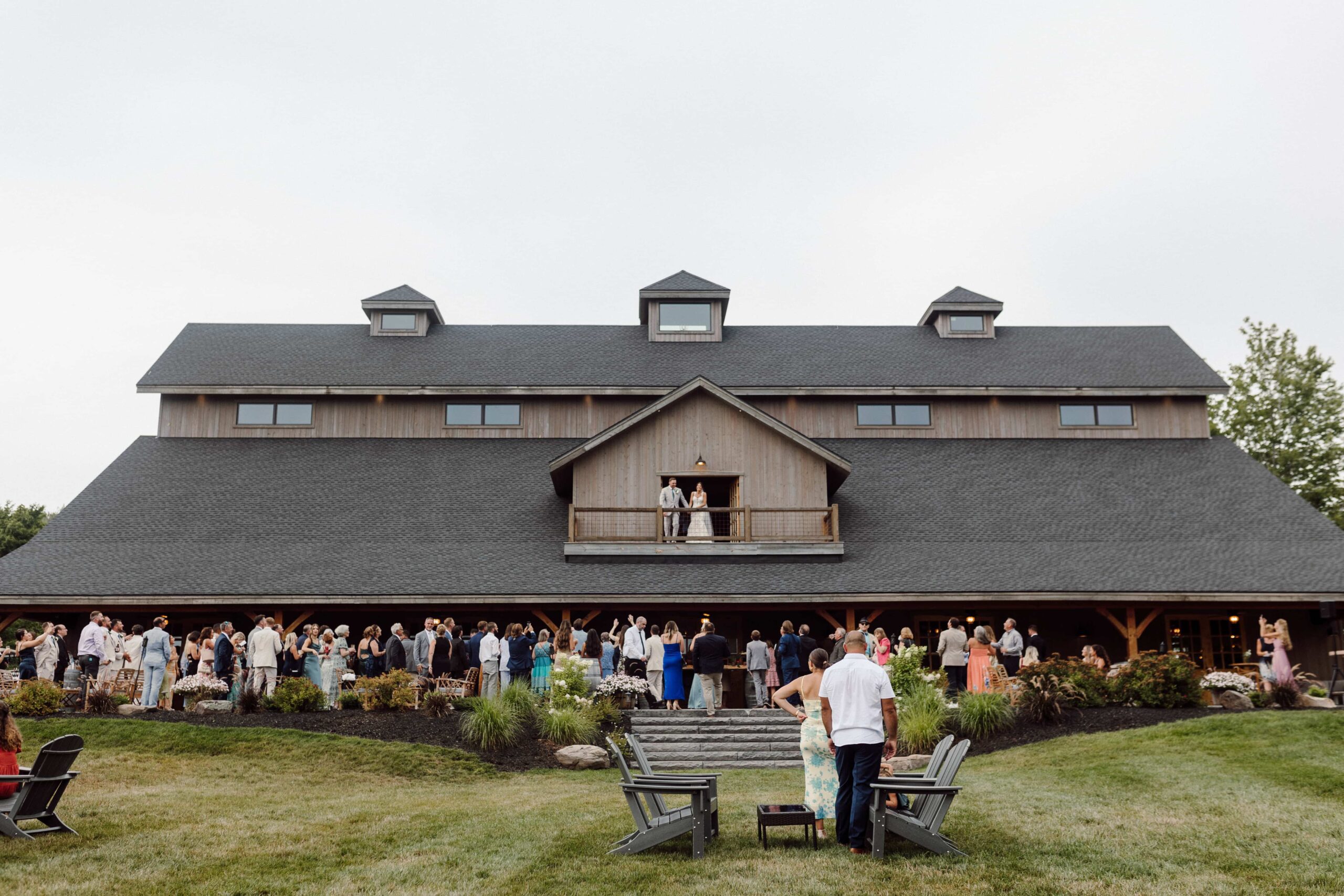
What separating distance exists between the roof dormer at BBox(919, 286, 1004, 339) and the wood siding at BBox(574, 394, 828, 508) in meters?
9.12

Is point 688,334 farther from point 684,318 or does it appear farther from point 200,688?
point 200,688

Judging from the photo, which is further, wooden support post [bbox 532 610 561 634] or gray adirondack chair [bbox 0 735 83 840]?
wooden support post [bbox 532 610 561 634]

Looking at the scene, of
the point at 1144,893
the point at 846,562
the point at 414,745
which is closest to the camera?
the point at 1144,893

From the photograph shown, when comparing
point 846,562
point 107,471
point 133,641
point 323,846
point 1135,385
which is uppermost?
point 1135,385

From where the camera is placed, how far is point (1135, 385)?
27016 millimetres

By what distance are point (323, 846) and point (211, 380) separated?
65.0ft

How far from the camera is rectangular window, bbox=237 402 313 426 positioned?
1075 inches

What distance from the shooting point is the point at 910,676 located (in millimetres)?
17203

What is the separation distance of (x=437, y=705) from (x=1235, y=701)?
39.3 feet

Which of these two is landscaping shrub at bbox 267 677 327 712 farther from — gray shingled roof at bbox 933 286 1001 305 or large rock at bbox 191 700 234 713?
gray shingled roof at bbox 933 286 1001 305

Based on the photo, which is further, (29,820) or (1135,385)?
(1135,385)

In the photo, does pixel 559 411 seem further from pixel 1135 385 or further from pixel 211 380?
pixel 1135 385

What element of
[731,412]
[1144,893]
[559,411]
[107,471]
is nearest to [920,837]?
[1144,893]

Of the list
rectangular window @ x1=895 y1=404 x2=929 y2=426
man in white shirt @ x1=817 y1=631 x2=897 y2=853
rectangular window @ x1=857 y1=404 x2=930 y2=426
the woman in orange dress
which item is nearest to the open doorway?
rectangular window @ x1=857 y1=404 x2=930 y2=426
